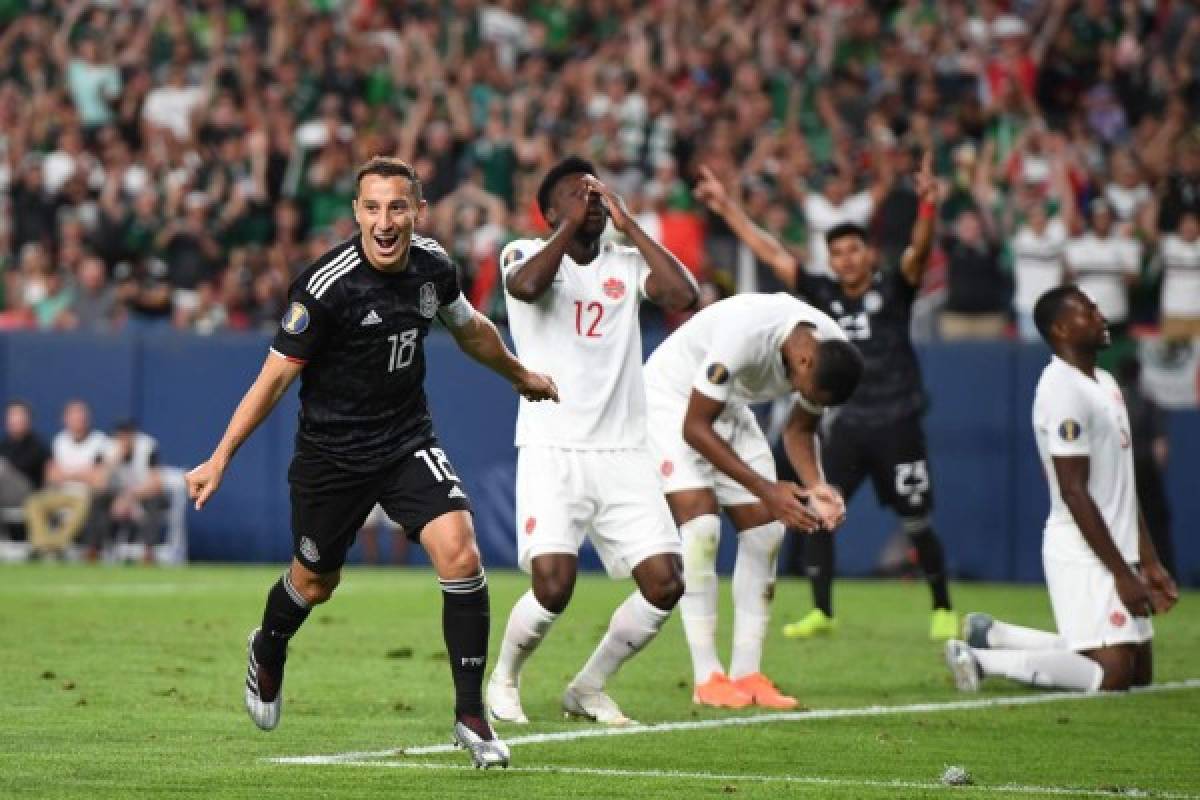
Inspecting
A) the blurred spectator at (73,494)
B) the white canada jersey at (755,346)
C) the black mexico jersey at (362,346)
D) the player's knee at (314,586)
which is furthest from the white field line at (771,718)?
the blurred spectator at (73,494)

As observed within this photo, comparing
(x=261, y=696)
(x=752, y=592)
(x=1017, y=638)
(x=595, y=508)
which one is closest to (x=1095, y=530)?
(x=1017, y=638)

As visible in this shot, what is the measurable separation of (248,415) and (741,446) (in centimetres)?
381

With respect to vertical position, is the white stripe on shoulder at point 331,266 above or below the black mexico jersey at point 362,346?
above

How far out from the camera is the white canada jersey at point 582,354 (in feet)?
34.9

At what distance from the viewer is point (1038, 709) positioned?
11352 millimetres

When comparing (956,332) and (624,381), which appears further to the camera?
(956,332)

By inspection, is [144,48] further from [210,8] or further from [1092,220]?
[1092,220]

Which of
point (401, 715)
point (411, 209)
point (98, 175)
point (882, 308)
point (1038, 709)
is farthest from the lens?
point (98, 175)

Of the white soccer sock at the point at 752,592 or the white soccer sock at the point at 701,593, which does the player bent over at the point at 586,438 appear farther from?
the white soccer sock at the point at 752,592

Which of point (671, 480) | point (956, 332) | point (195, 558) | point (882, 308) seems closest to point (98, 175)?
point (195, 558)

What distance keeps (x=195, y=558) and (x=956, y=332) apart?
8071 millimetres

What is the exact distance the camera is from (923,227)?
15.1 meters

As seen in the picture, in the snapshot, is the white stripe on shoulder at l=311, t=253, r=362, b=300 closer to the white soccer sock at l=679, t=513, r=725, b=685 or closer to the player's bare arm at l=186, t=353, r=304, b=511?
the player's bare arm at l=186, t=353, r=304, b=511

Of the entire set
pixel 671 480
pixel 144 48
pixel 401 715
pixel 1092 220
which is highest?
pixel 144 48
